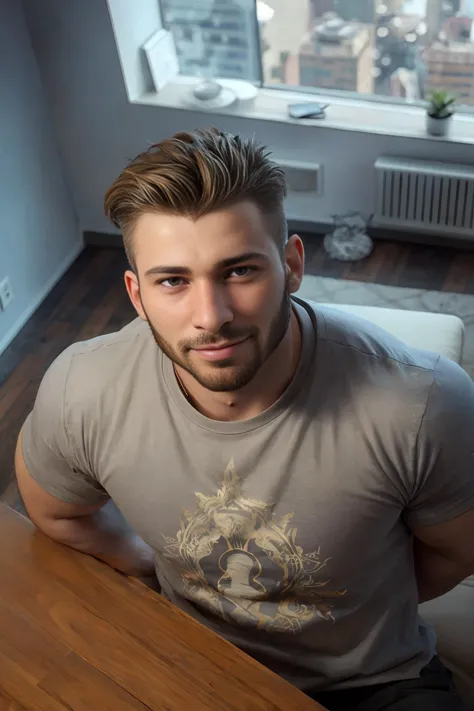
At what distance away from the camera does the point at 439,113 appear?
2.85m

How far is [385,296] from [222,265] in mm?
2033

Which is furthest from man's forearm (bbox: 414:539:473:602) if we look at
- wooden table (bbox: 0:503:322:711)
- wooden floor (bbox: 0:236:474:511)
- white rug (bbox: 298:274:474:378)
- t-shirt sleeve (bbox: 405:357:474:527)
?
wooden floor (bbox: 0:236:474:511)

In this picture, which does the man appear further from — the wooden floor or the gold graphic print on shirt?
the wooden floor

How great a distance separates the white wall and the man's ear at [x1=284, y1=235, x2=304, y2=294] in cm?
198

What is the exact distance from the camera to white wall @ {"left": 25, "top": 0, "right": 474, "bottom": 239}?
2.87 m

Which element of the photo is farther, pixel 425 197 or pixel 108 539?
pixel 425 197

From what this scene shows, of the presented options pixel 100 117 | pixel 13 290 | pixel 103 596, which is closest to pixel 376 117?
pixel 100 117

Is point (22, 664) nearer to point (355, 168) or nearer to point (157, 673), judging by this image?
point (157, 673)

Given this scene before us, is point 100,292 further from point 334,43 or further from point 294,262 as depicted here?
point 294,262

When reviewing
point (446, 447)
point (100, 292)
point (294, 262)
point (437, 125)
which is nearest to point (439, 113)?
point (437, 125)

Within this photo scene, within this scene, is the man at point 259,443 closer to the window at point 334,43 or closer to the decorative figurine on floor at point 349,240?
the decorative figurine on floor at point 349,240

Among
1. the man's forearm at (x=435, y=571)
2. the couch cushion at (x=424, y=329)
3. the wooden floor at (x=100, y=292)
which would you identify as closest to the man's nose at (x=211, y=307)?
the man's forearm at (x=435, y=571)

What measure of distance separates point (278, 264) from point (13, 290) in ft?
7.10

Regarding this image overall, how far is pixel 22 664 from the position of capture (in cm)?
105
